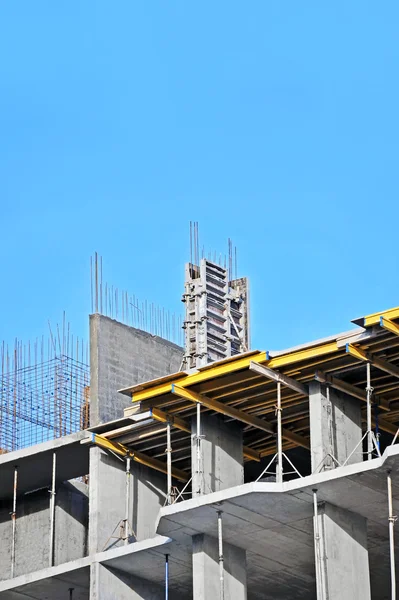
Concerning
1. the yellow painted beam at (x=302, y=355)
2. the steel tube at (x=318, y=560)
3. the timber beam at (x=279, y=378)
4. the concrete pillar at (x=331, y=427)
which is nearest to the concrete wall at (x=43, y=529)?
the timber beam at (x=279, y=378)

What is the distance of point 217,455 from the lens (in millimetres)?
38125

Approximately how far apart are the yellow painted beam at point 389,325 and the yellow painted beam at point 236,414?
524cm

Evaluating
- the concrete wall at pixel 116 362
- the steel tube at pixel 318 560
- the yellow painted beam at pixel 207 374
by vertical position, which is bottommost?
the steel tube at pixel 318 560

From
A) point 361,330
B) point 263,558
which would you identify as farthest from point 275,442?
point 361,330

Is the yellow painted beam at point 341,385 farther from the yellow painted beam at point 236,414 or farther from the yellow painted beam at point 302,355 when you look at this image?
the yellow painted beam at point 236,414

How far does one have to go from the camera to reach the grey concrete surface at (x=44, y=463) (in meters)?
41.5

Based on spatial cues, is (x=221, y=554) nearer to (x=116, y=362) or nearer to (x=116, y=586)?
(x=116, y=586)

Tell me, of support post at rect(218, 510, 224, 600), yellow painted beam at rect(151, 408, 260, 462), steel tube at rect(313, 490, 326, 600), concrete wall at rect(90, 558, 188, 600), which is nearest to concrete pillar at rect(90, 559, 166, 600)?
concrete wall at rect(90, 558, 188, 600)

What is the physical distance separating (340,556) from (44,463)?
34.2 ft

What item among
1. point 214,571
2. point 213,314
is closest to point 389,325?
point 214,571

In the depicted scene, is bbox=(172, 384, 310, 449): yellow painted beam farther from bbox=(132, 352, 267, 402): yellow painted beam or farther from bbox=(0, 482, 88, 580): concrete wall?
bbox=(0, 482, 88, 580): concrete wall

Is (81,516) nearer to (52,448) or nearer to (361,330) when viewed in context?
(52,448)

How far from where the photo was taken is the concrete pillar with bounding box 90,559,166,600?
39.1 m

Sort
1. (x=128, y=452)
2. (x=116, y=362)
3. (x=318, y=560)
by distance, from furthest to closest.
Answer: (x=116, y=362) → (x=128, y=452) → (x=318, y=560)
